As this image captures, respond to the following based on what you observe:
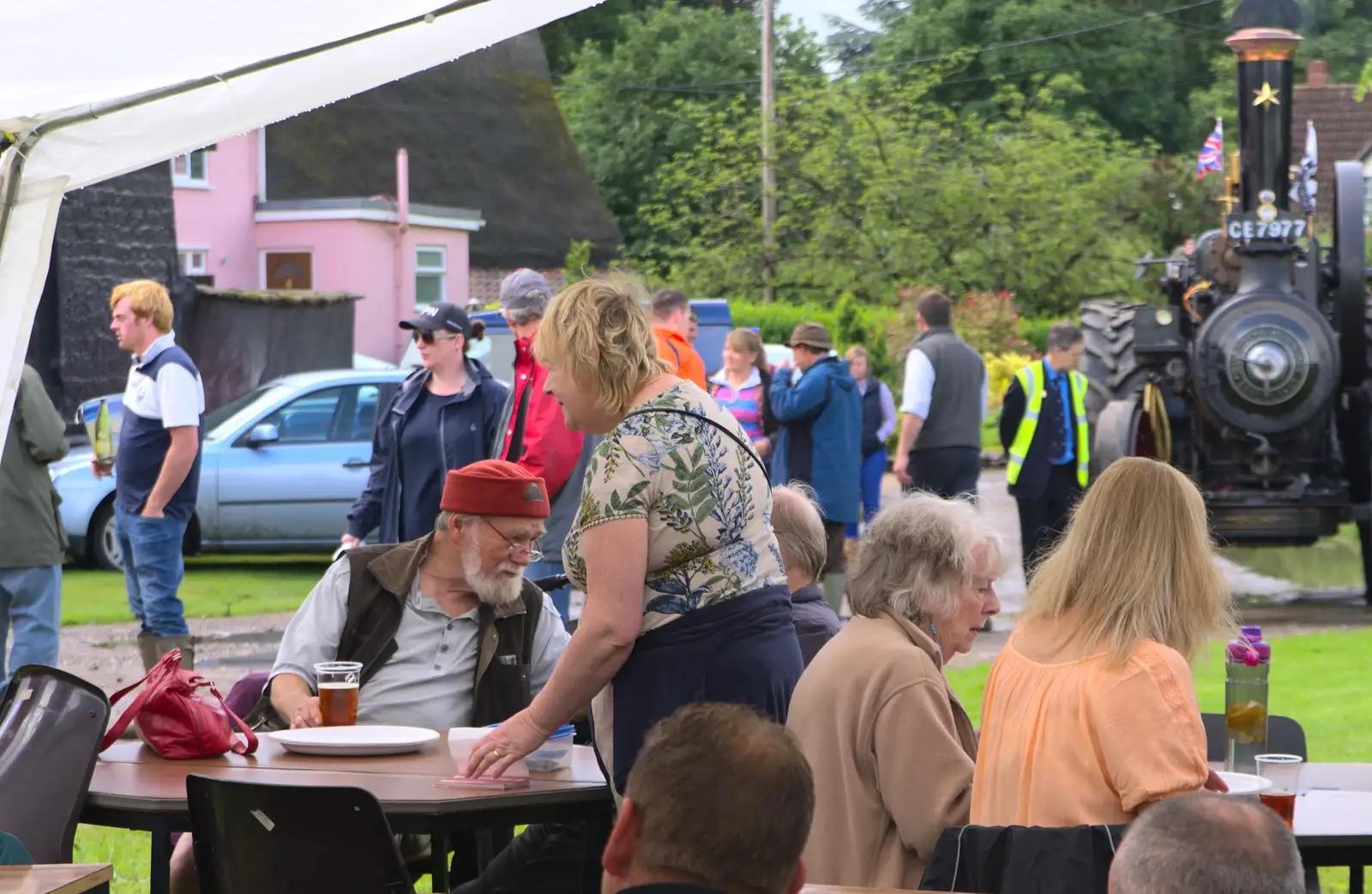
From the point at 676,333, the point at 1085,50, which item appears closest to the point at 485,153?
the point at 1085,50

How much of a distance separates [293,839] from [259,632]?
8.22 m

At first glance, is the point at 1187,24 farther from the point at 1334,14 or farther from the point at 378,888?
the point at 378,888

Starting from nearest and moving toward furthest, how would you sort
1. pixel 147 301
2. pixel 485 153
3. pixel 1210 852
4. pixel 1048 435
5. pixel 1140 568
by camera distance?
pixel 1210 852 → pixel 1140 568 → pixel 147 301 → pixel 1048 435 → pixel 485 153

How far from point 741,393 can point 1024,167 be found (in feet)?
67.8

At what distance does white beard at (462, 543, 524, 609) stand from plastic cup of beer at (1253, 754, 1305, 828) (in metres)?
1.91

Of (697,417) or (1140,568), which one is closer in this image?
(1140,568)

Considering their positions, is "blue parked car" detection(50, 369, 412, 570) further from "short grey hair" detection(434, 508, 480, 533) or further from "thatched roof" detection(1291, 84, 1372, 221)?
"thatched roof" detection(1291, 84, 1372, 221)

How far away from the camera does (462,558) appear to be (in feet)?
15.8

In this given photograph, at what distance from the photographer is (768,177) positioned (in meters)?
34.1

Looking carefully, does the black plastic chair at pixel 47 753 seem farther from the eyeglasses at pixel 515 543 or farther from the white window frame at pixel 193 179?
the white window frame at pixel 193 179

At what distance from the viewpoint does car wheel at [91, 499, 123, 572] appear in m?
14.5

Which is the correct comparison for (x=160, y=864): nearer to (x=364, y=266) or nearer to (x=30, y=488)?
(x=30, y=488)

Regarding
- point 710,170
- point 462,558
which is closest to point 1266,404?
point 462,558

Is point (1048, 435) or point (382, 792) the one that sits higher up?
point (1048, 435)
